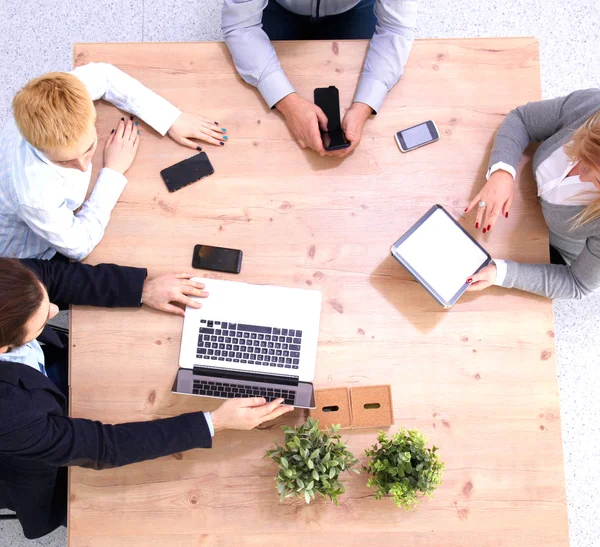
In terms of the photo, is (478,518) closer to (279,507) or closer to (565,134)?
(279,507)

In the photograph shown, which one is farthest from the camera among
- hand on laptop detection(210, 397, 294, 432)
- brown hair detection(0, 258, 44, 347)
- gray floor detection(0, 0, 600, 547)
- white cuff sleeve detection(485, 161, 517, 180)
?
gray floor detection(0, 0, 600, 547)

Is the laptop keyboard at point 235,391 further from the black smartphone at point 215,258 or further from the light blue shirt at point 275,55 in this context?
the light blue shirt at point 275,55

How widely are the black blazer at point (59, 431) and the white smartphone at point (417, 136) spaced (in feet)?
2.23

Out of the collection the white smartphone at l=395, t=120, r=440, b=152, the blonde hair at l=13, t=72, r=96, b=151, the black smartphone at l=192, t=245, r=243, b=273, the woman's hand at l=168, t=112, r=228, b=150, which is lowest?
the black smartphone at l=192, t=245, r=243, b=273

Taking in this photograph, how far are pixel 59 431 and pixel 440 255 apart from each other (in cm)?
89

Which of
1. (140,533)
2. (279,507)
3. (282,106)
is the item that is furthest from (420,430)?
(282,106)

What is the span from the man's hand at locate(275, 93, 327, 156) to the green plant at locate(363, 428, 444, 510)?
26.5 inches

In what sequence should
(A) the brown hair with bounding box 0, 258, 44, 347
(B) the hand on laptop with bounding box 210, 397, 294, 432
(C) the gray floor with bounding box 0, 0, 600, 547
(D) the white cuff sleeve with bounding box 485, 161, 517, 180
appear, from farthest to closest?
(C) the gray floor with bounding box 0, 0, 600, 547, (D) the white cuff sleeve with bounding box 485, 161, 517, 180, (B) the hand on laptop with bounding box 210, 397, 294, 432, (A) the brown hair with bounding box 0, 258, 44, 347

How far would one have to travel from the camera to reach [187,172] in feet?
4.10

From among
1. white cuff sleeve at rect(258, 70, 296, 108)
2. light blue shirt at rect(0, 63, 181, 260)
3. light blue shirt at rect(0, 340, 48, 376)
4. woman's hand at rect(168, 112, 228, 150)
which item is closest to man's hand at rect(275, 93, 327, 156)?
white cuff sleeve at rect(258, 70, 296, 108)

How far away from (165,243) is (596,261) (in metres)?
0.97

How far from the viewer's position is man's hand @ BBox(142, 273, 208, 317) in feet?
3.82

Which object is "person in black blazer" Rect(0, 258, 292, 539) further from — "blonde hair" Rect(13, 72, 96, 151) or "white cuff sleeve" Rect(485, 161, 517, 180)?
"white cuff sleeve" Rect(485, 161, 517, 180)

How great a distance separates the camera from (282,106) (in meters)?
1.26
